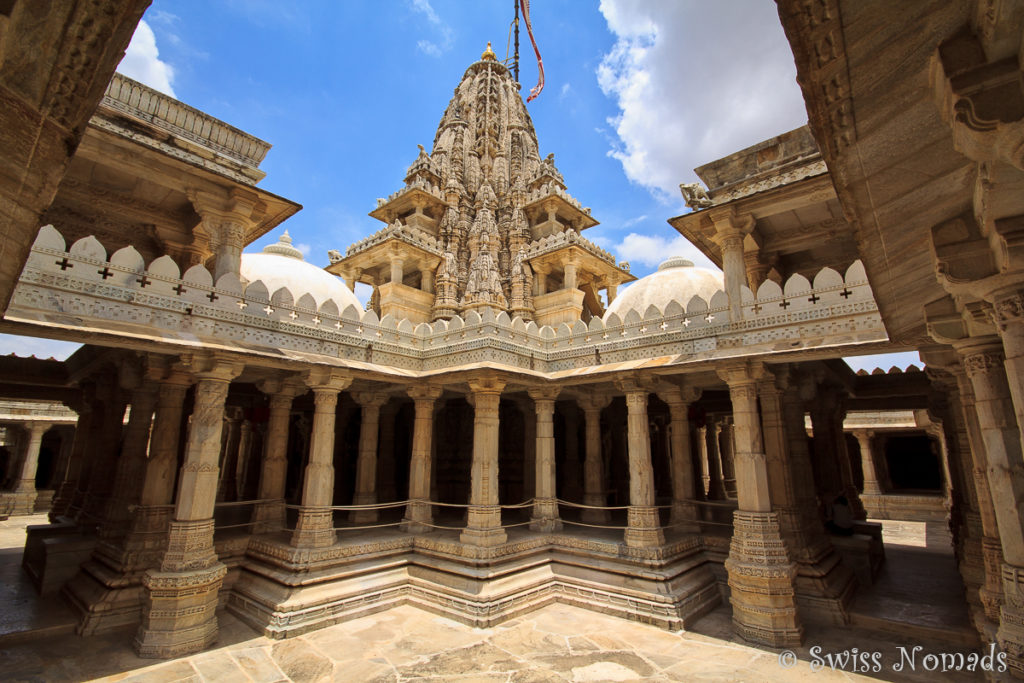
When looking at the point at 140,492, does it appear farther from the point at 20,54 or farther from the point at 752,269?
the point at 752,269

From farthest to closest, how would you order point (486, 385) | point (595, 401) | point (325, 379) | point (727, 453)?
1. point (727, 453)
2. point (595, 401)
3. point (486, 385)
4. point (325, 379)

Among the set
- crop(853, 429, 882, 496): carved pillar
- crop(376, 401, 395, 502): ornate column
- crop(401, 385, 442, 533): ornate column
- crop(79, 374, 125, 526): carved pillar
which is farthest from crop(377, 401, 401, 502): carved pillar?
crop(853, 429, 882, 496): carved pillar

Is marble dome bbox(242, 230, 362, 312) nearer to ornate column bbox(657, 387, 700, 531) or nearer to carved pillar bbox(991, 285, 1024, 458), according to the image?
ornate column bbox(657, 387, 700, 531)

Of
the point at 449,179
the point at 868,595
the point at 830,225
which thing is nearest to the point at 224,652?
the point at 868,595

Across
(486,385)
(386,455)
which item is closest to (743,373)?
(486,385)

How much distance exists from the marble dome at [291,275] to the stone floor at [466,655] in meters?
8.84

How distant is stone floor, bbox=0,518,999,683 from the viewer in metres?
7.34

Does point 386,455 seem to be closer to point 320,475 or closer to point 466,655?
point 320,475

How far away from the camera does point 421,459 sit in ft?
41.9

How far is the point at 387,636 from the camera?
8.85 m

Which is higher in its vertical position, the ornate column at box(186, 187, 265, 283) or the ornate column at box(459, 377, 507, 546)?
the ornate column at box(186, 187, 265, 283)

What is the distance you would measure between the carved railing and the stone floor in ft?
16.7

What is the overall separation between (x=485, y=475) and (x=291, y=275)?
30.1ft

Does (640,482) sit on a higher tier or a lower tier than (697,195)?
lower
